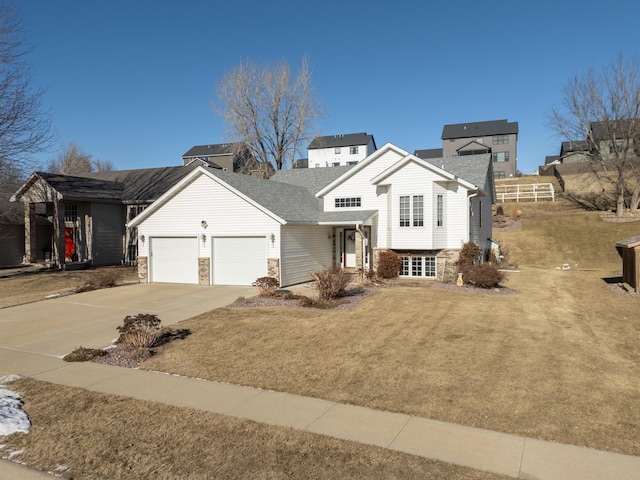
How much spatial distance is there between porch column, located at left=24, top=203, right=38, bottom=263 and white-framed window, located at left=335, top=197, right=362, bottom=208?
21.4 meters

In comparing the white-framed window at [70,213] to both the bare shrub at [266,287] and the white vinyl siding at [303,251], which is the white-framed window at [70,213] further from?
the bare shrub at [266,287]

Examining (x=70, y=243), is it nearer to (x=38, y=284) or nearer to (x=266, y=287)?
(x=38, y=284)

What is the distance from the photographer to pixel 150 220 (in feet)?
71.3

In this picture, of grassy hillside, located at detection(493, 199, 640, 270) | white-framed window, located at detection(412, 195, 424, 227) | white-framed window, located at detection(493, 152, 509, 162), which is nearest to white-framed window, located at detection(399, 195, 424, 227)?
white-framed window, located at detection(412, 195, 424, 227)

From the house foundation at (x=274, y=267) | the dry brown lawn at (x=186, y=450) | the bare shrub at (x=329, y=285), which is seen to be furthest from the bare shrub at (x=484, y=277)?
the dry brown lawn at (x=186, y=450)

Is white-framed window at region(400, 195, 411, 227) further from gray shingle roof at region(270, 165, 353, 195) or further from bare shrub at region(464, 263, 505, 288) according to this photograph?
gray shingle roof at region(270, 165, 353, 195)

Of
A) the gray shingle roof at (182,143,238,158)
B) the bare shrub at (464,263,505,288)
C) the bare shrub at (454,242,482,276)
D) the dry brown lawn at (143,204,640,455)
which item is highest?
the gray shingle roof at (182,143,238,158)

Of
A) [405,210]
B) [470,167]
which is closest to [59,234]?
[405,210]

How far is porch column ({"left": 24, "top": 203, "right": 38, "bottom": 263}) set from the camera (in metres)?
28.9

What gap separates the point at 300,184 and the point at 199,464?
24.3 m

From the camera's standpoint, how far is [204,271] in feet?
66.8

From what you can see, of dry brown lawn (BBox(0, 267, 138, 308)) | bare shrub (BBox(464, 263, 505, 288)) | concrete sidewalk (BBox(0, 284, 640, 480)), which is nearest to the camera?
concrete sidewalk (BBox(0, 284, 640, 480))

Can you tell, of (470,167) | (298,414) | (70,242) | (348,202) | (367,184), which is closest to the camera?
(298,414)

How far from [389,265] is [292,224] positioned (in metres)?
5.38
